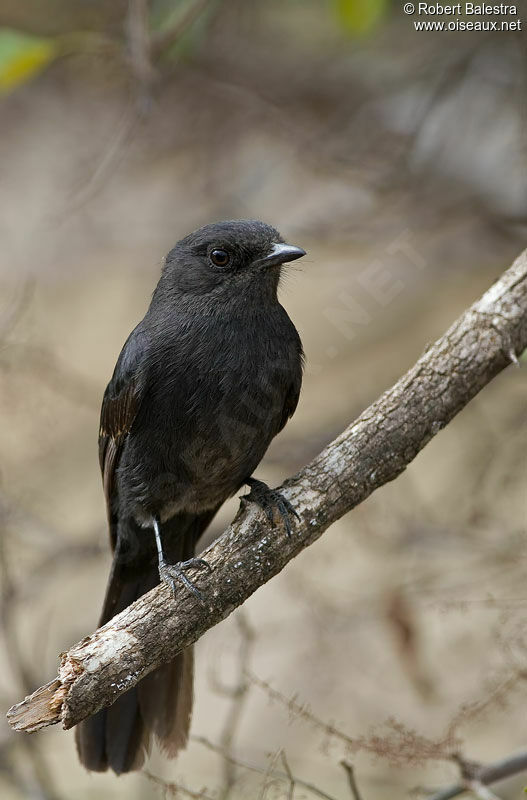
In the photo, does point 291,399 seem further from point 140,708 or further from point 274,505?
point 140,708

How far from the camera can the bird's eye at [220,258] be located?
146 inches

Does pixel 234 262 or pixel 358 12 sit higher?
pixel 358 12

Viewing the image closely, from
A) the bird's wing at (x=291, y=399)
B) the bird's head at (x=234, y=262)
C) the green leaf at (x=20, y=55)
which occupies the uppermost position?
the green leaf at (x=20, y=55)

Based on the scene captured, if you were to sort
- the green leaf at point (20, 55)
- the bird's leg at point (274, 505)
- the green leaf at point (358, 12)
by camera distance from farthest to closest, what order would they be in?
the green leaf at point (358, 12), the green leaf at point (20, 55), the bird's leg at point (274, 505)

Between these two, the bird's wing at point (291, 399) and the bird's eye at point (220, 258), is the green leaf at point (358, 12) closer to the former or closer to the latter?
the bird's eye at point (220, 258)

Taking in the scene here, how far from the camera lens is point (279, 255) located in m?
3.63

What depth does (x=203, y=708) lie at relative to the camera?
21.0 ft

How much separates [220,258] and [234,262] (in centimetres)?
6

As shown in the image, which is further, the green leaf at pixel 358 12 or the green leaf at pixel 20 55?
the green leaf at pixel 358 12

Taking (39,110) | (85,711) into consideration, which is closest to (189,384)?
(85,711)

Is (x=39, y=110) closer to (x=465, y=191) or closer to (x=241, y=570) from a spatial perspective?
(x=465, y=191)

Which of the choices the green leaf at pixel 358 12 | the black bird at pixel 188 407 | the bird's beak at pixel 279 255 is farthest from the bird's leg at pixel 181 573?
the green leaf at pixel 358 12

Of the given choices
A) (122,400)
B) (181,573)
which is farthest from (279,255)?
(181,573)

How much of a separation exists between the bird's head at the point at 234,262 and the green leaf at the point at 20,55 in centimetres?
116
